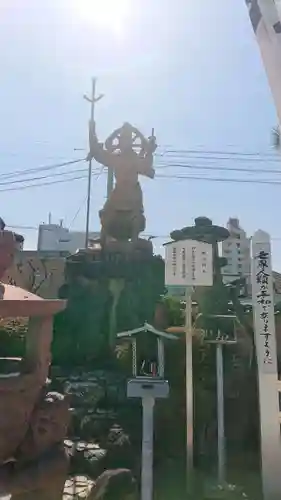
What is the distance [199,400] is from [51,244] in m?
24.1

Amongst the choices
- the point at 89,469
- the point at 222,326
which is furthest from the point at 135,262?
the point at 89,469

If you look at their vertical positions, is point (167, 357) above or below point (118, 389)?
above

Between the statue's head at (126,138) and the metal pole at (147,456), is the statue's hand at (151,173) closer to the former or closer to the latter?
the statue's head at (126,138)

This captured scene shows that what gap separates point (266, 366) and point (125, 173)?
704cm

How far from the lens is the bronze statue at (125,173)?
A: 1144cm

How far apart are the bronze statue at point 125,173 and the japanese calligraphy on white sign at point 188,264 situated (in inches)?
211

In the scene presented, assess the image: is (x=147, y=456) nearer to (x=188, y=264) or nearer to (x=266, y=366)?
(x=266, y=366)

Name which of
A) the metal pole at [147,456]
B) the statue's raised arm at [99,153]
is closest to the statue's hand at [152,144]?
the statue's raised arm at [99,153]

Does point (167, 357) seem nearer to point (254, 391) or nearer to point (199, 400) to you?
point (199, 400)

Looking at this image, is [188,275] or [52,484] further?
[188,275]

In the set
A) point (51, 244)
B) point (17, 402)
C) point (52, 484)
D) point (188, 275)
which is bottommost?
point (52, 484)

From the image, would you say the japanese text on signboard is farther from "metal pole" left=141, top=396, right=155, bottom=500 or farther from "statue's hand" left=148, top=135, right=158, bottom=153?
"statue's hand" left=148, top=135, right=158, bottom=153

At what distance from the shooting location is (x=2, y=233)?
2832 millimetres

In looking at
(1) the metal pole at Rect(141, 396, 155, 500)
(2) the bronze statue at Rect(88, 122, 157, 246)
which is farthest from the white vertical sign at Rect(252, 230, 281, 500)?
(2) the bronze statue at Rect(88, 122, 157, 246)
